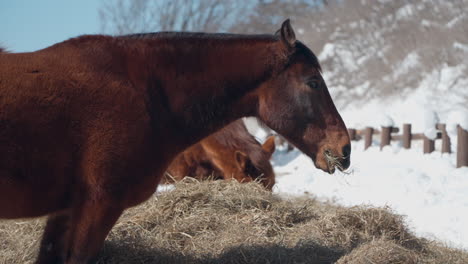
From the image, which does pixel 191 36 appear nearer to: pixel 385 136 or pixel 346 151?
pixel 346 151

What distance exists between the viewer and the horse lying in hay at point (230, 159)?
7039mm

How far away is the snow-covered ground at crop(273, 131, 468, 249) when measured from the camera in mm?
7187

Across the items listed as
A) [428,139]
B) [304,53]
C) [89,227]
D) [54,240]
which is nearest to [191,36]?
[304,53]

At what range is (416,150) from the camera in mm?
14586

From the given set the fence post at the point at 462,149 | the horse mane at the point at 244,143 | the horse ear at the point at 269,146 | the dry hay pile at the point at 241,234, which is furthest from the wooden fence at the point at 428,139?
the dry hay pile at the point at 241,234

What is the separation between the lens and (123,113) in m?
3.49

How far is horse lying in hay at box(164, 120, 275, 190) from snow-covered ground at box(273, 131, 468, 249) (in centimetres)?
115

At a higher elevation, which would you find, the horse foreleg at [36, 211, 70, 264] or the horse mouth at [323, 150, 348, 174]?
the horse mouth at [323, 150, 348, 174]

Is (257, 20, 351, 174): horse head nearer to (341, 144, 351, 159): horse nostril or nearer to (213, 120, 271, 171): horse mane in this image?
(341, 144, 351, 159): horse nostril

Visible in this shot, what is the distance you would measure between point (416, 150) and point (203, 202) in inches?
409

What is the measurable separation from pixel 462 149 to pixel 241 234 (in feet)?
24.6

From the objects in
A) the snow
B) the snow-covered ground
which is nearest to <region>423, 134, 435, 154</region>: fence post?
the snow-covered ground

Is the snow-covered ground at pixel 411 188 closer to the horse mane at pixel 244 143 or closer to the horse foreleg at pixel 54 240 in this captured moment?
the horse mane at pixel 244 143

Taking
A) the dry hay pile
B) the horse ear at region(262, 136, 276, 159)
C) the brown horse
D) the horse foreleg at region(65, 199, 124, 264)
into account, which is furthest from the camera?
the horse ear at region(262, 136, 276, 159)
